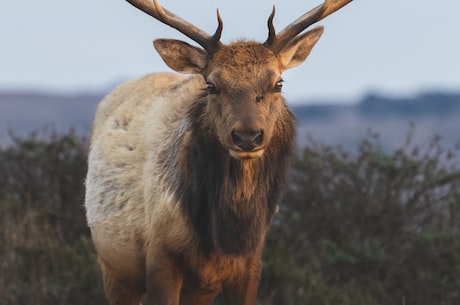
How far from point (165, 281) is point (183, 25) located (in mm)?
1768

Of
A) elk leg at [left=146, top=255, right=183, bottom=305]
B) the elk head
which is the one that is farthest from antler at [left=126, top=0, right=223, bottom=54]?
elk leg at [left=146, top=255, right=183, bottom=305]

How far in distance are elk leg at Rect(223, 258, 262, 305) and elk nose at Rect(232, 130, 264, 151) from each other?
117 centimetres

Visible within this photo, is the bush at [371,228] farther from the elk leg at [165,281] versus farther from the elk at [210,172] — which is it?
the elk leg at [165,281]

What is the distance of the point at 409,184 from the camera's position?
40.5 ft

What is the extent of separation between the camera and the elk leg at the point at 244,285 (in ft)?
26.2

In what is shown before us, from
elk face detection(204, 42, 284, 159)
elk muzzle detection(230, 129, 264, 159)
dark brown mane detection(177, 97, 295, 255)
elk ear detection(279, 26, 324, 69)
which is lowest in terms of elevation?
dark brown mane detection(177, 97, 295, 255)

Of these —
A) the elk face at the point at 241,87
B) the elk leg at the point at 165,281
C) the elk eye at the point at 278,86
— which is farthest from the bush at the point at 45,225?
the elk eye at the point at 278,86

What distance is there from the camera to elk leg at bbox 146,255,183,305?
25.6 feet

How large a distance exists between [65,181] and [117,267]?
4.20m

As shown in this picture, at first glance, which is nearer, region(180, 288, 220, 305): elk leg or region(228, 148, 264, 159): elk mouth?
region(228, 148, 264, 159): elk mouth

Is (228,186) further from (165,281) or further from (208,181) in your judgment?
(165,281)

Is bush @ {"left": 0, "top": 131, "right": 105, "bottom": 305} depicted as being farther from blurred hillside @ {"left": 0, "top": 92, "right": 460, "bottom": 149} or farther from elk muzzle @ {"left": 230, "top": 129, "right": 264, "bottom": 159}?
blurred hillside @ {"left": 0, "top": 92, "right": 460, "bottom": 149}

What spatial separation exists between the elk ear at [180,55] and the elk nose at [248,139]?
99 centimetres

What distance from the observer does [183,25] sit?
7926 mm
